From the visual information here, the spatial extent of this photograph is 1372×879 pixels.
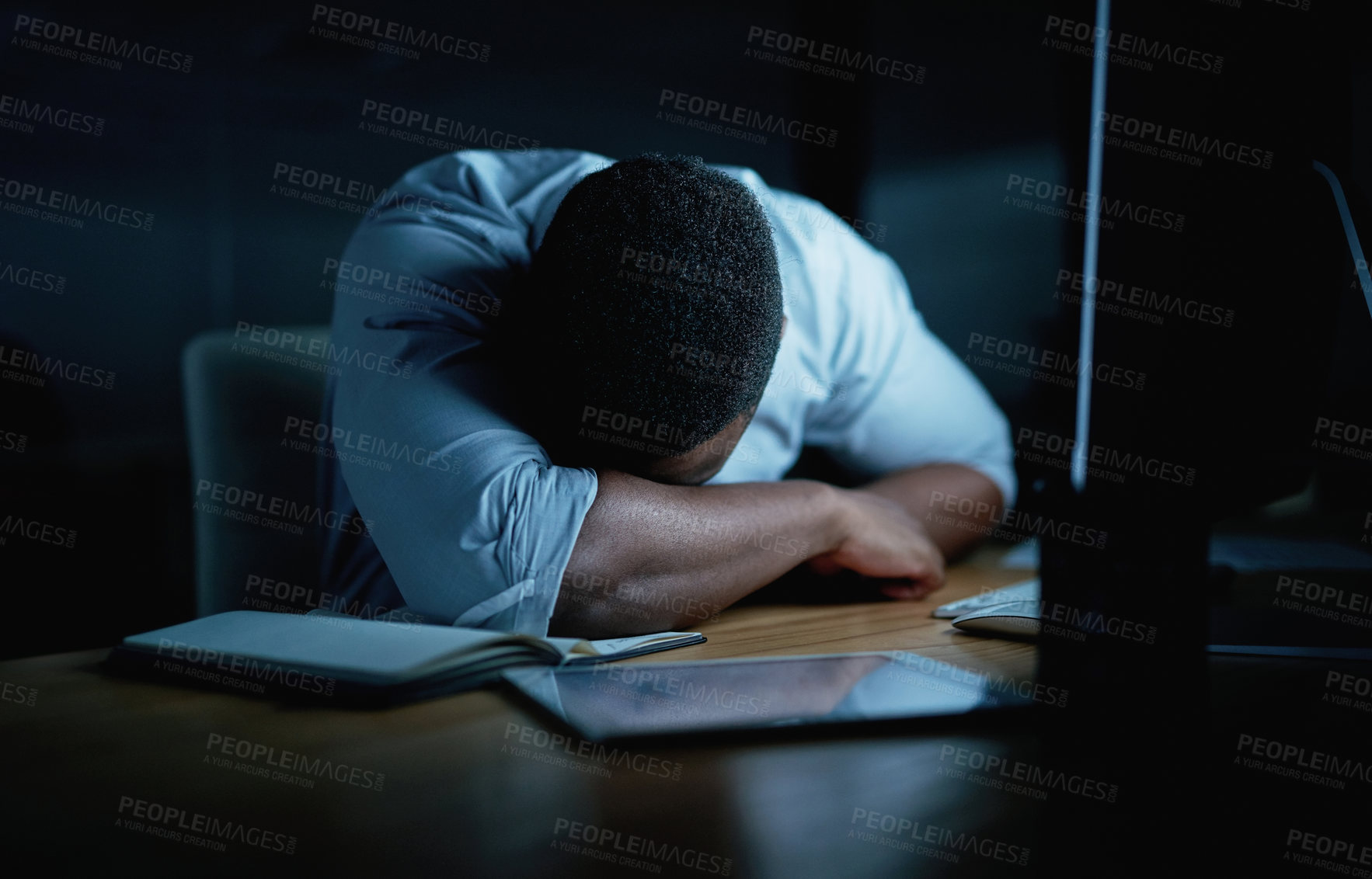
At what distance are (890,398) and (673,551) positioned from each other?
0.61 metres

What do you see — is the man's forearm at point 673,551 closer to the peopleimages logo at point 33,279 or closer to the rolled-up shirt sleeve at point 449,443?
the rolled-up shirt sleeve at point 449,443

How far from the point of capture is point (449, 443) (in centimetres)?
78

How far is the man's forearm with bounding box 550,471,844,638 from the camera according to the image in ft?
2.60

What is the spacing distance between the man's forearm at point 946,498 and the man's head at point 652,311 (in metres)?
0.39

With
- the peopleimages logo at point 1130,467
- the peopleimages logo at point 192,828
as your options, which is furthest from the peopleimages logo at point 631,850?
the peopleimages logo at point 1130,467

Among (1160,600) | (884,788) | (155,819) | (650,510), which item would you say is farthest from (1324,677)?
(155,819)

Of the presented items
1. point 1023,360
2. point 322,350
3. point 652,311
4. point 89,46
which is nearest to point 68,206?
point 89,46

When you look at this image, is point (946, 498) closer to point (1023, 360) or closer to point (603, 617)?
point (603, 617)

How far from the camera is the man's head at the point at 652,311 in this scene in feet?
2.59

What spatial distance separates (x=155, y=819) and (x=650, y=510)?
1.56ft

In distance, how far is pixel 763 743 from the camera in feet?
1.69

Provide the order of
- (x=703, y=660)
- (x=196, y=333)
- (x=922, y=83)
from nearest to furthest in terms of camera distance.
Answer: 1. (x=703, y=660)
2. (x=196, y=333)
3. (x=922, y=83)

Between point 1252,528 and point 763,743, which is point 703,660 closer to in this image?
point 763,743

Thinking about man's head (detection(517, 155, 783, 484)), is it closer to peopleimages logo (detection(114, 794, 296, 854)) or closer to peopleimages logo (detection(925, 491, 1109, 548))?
peopleimages logo (detection(925, 491, 1109, 548))
